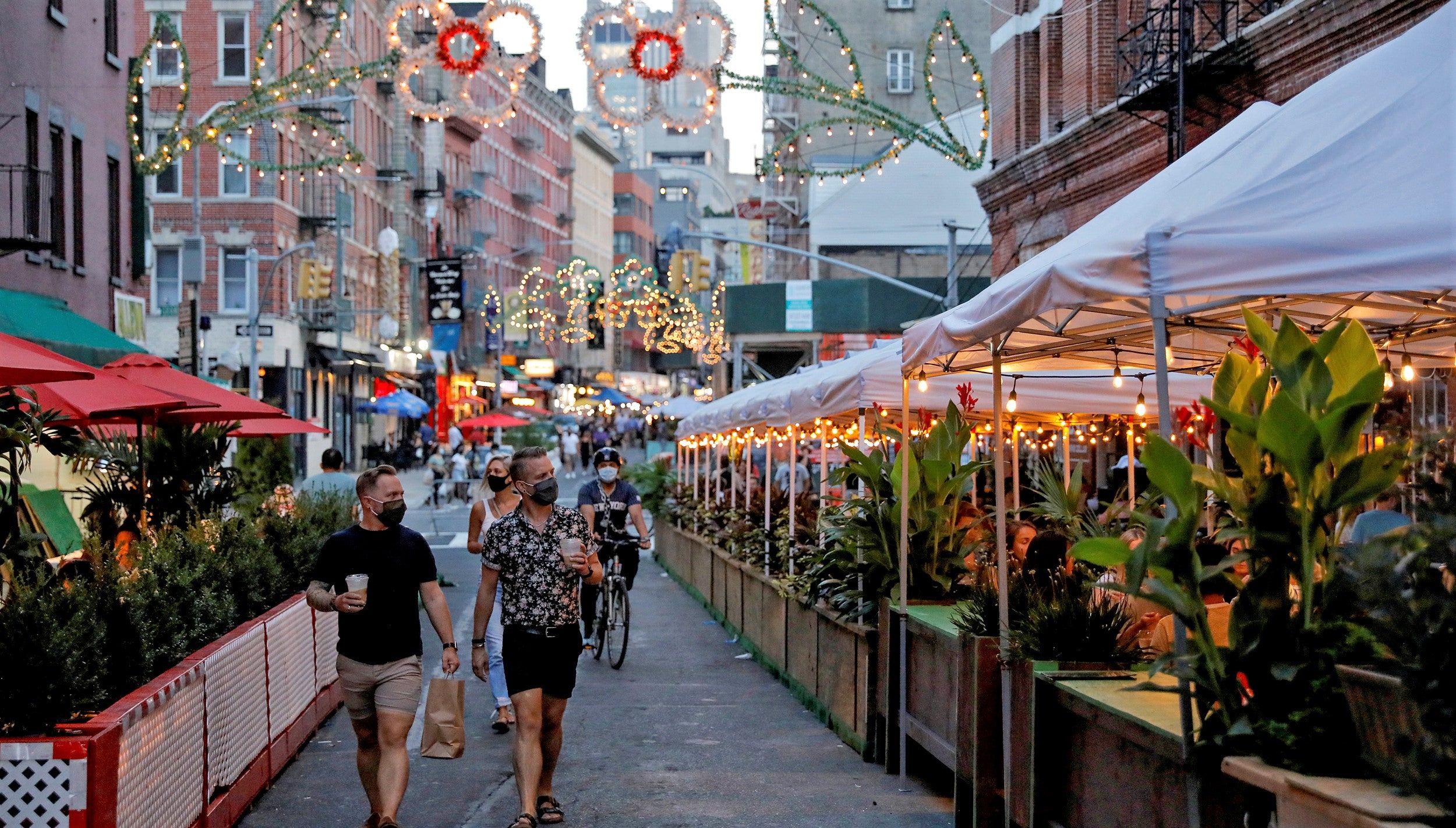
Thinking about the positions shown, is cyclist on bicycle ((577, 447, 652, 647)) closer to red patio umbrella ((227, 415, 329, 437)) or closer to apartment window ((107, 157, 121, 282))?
→ red patio umbrella ((227, 415, 329, 437))

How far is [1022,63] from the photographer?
84.0 ft

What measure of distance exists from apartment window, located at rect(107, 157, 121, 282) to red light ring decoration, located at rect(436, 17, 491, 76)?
9.95m

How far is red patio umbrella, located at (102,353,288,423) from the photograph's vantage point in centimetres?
1324

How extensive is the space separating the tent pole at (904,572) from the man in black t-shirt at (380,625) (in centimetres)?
277

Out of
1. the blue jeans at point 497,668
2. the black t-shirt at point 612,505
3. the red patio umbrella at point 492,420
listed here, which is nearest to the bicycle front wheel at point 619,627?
the black t-shirt at point 612,505

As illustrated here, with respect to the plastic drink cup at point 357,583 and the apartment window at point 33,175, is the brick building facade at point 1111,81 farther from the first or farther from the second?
the apartment window at point 33,175

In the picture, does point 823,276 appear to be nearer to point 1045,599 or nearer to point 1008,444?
point 1008,444

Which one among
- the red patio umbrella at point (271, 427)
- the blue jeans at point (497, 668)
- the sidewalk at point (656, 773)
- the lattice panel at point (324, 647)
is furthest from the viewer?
the red patio umbrella at point (271, 427)

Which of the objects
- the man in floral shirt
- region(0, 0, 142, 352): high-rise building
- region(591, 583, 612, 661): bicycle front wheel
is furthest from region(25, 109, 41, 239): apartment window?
the man in floral shirt

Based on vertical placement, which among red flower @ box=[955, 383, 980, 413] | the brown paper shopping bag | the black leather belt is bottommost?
Result: the brown paper shopping bag

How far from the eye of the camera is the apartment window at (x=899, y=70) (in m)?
58.4

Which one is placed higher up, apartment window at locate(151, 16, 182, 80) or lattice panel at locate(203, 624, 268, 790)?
apartment window at locate(151, 16, 182, 80)

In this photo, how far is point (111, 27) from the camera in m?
27.0

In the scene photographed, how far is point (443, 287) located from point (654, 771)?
54073 mm
